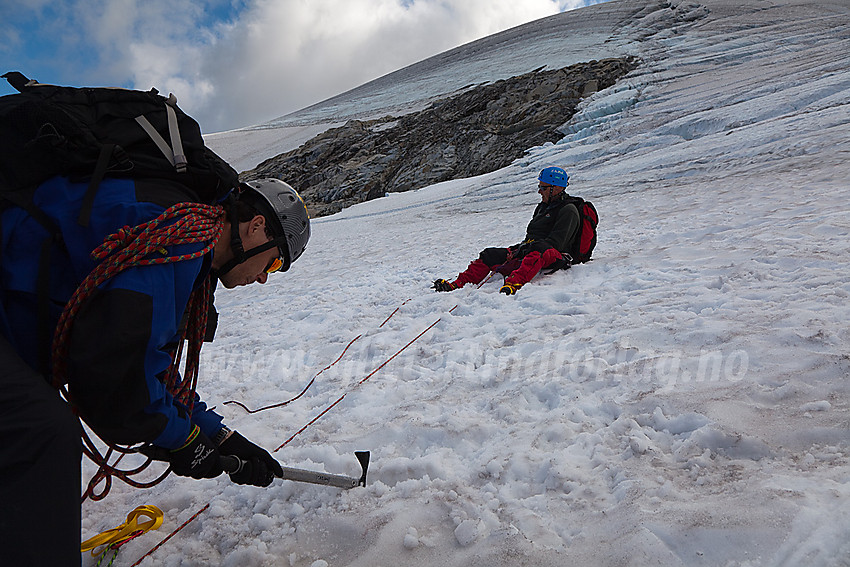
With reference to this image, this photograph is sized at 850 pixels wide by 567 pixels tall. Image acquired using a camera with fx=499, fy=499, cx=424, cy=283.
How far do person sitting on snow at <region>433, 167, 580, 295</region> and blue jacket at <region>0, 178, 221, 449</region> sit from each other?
3.78 m

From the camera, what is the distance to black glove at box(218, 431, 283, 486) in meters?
1.89

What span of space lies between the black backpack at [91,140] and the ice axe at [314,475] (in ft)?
3.19

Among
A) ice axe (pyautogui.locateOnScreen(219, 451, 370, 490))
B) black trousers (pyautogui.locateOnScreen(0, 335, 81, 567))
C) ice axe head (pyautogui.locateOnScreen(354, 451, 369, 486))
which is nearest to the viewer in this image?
black trousers (pyautogui.locateOnScreen(0, 335, 81, 567))

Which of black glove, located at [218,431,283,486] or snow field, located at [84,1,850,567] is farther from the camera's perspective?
black glove, located at [218,431,283,486]

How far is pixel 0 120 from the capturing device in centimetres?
129

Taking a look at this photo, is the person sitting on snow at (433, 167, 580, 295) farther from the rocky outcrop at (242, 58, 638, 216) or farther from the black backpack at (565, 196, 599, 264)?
the rocky outcrop at (242, 58, 638, 216)

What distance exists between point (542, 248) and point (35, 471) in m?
4.69

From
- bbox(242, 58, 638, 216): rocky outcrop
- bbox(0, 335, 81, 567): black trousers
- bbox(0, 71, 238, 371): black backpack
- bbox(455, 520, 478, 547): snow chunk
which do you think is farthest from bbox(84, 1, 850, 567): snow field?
bbox(242, 58, 638, 216): rocky outcrop

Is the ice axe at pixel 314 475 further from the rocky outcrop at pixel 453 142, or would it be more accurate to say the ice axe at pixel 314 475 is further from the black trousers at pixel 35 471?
the rocky outcrop at pixel 453 142

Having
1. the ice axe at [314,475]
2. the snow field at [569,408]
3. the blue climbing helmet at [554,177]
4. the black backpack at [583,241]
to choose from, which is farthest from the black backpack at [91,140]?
the blue climbing helmet at [554,177]

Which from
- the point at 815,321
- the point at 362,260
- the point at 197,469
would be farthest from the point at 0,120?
the point at 362,260

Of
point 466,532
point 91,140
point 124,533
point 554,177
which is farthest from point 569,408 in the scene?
point 554,177

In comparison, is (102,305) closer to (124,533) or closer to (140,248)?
(140,248)

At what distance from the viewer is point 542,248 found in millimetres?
5230
